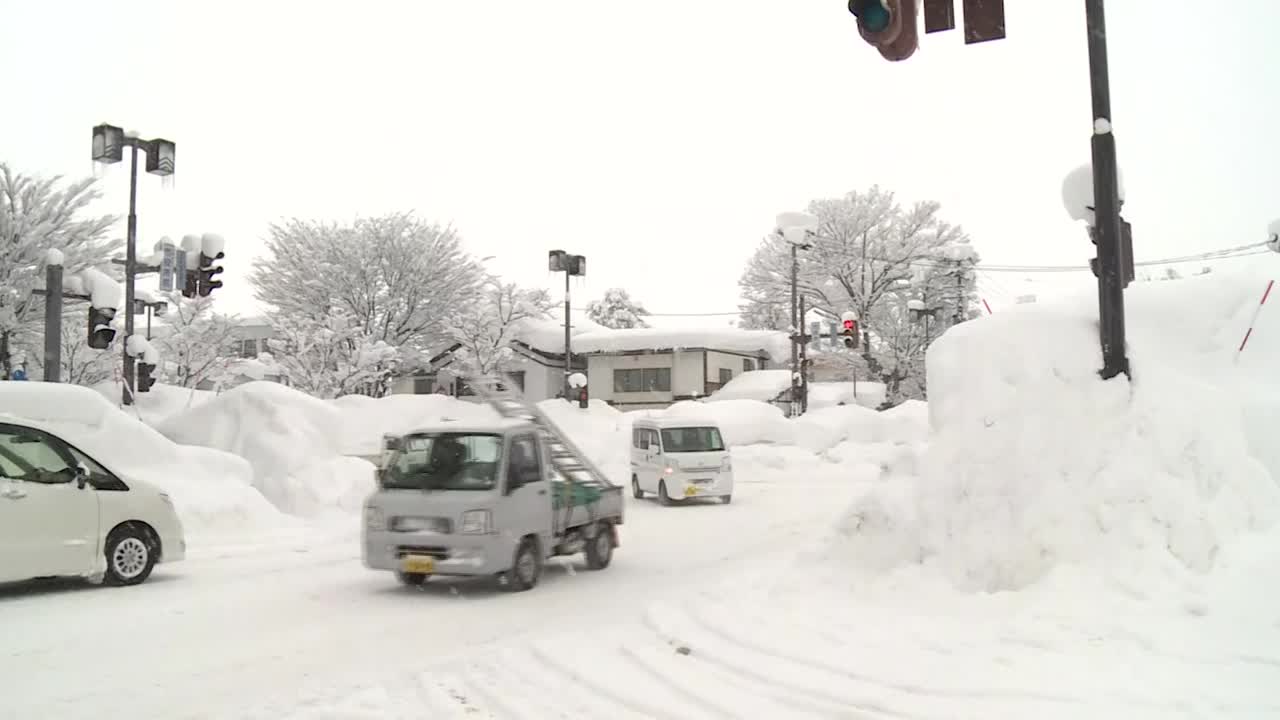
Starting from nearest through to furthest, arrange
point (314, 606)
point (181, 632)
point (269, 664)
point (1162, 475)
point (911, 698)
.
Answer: point (911, 698)
point (269, 664)
point (1162, 475)
point (181, 632)
point (314, 606)

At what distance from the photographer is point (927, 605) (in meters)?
7.80

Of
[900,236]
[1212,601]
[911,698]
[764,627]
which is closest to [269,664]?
[764,627]

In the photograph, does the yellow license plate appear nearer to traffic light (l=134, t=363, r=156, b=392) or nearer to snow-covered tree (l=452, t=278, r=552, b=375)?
traffic light (l=134, t=363, r=156, b=392)

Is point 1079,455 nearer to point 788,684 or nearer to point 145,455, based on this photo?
point 788,684

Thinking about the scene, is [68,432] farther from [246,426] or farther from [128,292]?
[128,292]

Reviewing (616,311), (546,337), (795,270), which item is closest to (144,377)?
(795,270)

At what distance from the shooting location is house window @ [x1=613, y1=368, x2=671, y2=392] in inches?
2005

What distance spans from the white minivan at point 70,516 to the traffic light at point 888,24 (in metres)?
8.83

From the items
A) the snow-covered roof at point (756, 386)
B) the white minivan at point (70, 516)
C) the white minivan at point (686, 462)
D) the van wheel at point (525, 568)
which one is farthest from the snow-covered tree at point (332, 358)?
A: the van wheel at point (525, 568)

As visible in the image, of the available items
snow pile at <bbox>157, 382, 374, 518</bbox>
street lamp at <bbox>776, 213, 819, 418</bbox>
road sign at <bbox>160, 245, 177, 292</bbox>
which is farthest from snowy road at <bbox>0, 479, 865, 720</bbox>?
street lamp at <bbox>776, 213, 819, 418</bbox>

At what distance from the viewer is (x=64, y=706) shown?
5918 mm

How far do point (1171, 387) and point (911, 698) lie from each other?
437cm

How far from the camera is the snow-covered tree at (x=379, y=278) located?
147ft

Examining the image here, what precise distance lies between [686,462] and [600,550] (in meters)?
9.57
